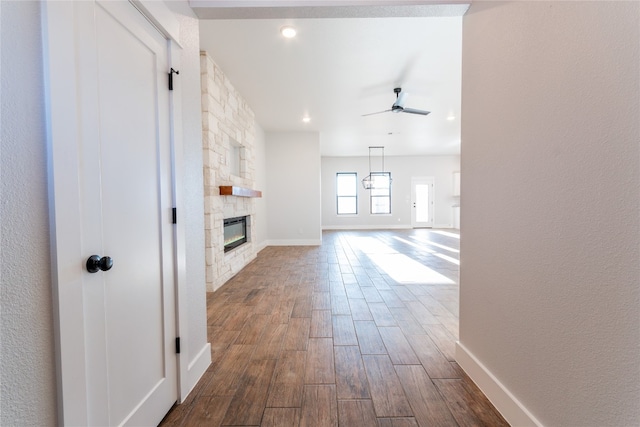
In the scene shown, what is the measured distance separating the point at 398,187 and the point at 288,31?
889 cm

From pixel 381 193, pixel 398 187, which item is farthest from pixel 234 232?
pixel 398 187

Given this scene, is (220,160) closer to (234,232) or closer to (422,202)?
(234,232)

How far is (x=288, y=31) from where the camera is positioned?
2.73 meters

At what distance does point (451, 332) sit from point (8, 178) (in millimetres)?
2602

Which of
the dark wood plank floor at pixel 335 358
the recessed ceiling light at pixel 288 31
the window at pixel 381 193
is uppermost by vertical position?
the recessed ceiling light at pixel 288 31

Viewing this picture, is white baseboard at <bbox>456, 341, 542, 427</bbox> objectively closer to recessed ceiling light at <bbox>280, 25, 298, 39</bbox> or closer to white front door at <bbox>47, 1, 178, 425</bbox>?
white front door at <bbox>47, 1, 178, 425</bbox>

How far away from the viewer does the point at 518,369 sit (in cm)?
123

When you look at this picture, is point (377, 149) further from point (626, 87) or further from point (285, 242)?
point (626, 87)

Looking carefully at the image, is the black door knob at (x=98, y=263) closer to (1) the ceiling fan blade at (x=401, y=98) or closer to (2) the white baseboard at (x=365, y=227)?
(1) the ceiling fan blade at (x=401, y=98)

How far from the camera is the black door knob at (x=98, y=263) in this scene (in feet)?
2.99

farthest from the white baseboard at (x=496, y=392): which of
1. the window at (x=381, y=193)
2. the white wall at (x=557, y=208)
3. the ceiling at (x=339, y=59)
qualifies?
the window at (x=381, y=193)

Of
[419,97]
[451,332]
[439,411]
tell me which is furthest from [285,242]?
[439,411]

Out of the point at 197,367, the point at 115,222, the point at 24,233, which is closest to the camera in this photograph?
the point at 24,233

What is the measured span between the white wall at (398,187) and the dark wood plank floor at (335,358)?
723 cm
